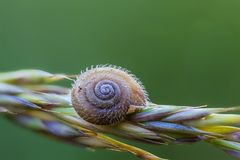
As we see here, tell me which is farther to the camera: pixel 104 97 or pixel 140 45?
pixel 140 45

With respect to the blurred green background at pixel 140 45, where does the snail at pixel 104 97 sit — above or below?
below

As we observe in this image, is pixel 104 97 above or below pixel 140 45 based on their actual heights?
below

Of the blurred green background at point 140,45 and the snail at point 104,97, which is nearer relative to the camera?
the snail at point 104,97

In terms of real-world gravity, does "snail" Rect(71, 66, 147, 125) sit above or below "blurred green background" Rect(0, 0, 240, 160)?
below

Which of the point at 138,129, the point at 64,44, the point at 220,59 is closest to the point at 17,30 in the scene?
the point at 64,44
